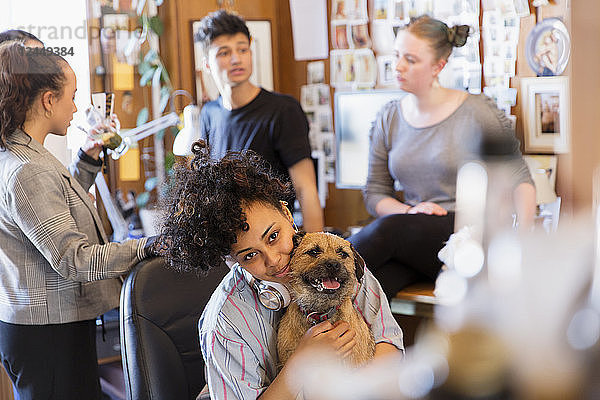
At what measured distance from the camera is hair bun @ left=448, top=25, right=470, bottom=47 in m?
2.13

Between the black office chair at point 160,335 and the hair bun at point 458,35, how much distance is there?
127cm

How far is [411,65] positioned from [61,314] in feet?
4.12

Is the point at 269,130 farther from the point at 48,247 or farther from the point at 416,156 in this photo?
the point at 48,247

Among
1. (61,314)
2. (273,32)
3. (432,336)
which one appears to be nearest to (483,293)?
(432,336)

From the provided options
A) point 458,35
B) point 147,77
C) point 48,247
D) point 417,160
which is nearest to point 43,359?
point 48,247

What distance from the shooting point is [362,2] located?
3.04 metres

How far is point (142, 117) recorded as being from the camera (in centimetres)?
274

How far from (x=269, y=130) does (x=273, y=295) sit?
1255 mm

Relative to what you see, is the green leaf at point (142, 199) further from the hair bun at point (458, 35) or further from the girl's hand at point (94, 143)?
the hair bun at point (458, 35)

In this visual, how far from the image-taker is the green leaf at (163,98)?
2.90 m

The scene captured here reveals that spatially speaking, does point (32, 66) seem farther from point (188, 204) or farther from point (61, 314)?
point (188, 204)

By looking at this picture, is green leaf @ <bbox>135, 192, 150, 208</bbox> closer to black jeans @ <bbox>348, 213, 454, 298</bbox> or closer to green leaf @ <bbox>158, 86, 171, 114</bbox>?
green leaf @ <bbox>158, 86, 171, 114</bbox>

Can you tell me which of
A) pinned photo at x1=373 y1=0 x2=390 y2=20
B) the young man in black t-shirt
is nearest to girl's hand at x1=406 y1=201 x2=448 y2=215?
the young man in black t-shirt

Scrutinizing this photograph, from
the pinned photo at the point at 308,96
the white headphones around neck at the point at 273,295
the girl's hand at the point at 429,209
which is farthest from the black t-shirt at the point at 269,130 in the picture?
the white headphones around neck at the point at 273,295
